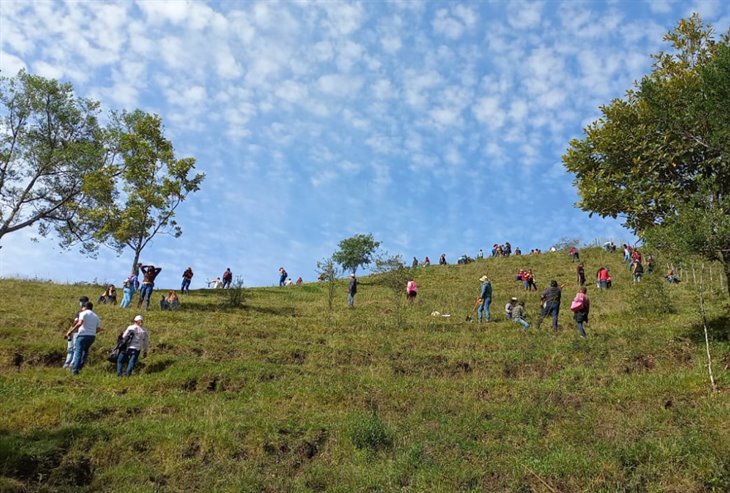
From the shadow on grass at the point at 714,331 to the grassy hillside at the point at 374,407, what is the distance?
0.30ft

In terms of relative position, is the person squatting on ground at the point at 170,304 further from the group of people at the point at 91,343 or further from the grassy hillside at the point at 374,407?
the group of people at the point at 91,343

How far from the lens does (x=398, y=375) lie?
14.9 metres

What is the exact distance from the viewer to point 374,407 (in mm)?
12180

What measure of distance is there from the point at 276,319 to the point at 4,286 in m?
16.1


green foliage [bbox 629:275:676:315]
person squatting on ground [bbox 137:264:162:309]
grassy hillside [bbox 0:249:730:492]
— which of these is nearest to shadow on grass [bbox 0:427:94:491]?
grassy hillside [bbox 0:249:730:492]

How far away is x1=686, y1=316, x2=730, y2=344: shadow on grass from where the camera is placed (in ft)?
50.6

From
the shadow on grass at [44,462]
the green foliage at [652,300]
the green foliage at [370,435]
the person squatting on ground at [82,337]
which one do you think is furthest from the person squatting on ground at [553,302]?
the shadow on grass at [44,462]

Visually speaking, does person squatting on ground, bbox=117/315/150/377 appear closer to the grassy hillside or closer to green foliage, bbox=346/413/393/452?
the grassy hillside

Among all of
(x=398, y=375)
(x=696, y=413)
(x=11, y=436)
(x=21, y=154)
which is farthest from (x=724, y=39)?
(x=21, y=154)

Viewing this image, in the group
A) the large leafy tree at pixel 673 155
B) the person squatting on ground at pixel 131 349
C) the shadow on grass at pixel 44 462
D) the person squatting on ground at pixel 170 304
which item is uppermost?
the large leafy tree at pixel 673 155

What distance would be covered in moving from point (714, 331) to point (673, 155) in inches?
215

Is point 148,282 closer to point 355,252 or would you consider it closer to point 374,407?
point 374,407

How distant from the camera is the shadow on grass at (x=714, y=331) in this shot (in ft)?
50.6

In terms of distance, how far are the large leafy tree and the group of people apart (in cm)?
1415
